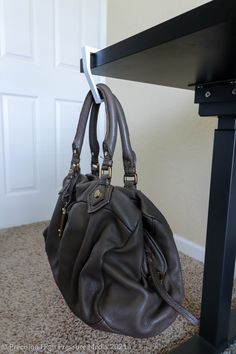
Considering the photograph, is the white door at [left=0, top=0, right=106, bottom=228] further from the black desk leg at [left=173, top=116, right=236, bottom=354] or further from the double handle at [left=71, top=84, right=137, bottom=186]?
the black desk leg at [left=173, top=116, right=236, bottom=354]

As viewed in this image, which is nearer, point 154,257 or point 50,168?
point 154,257

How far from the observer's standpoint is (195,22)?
37cm

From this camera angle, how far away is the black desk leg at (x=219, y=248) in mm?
616

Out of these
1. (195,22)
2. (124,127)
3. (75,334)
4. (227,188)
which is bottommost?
(75,334)

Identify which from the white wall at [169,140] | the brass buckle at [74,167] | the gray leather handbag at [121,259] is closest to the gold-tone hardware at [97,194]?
the gray leather handbag at [121,259]

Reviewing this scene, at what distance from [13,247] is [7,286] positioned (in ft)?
1.20

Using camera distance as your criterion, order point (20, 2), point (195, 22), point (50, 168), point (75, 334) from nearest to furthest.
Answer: point (195, 22) → point (75, 334) → point (20, 2) → point (50, 168)

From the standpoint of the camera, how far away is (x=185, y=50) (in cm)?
46

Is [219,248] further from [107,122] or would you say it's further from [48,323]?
[48,323]

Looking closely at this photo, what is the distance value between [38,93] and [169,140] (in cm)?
83

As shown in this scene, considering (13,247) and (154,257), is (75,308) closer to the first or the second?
(154,257)

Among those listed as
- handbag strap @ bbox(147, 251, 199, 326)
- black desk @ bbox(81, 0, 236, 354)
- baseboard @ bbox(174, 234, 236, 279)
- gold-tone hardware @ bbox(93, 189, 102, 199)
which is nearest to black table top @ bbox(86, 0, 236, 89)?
black desk @ bbox(81, 0, 236, 354)

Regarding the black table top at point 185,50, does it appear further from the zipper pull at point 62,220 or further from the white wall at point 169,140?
the white wall at point 169,140

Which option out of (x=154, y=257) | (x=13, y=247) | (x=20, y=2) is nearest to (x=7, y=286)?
(x=13, y=247)
